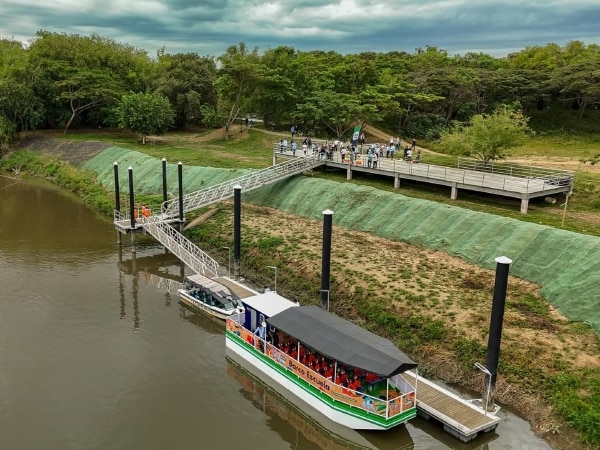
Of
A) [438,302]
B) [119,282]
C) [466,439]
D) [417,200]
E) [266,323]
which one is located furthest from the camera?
[417,200]

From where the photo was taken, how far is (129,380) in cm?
2083

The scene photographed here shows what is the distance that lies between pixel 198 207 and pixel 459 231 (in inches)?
701

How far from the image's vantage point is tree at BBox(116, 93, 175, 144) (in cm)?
6438

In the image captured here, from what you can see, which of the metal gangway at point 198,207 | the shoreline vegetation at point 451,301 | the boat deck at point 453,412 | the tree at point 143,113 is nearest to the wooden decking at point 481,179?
the shoreline vegetation at point 451,301

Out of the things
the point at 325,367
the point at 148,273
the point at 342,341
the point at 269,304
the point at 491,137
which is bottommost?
the point at 148,273

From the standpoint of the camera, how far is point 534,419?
1819 cm

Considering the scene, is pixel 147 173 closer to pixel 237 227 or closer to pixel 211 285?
pixel 237 227

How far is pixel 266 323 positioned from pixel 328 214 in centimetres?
581

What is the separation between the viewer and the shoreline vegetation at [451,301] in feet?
61.0

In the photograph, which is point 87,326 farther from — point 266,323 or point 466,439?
point 466,439

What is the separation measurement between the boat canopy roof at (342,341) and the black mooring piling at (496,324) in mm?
2752

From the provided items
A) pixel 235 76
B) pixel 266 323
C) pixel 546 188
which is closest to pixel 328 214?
pixel 266 323

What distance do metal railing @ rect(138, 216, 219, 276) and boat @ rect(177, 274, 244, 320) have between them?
2.09m

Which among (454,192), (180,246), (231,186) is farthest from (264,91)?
(180,246)
